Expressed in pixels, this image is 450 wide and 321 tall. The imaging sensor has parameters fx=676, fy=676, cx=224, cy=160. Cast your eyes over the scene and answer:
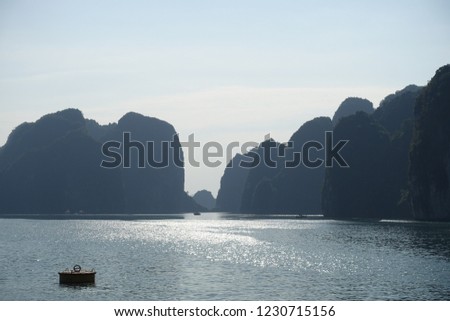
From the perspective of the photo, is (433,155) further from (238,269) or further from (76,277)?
(76,277)

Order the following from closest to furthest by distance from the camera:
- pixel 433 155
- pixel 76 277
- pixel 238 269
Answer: pixel 76 277 < pixel 238 269 < pixel 433 155

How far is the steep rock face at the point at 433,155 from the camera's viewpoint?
158 meters

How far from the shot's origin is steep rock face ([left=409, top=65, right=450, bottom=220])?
15800 centimetres

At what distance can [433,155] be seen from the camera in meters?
164

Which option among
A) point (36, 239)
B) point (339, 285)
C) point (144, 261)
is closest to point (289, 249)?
point (144, 261)

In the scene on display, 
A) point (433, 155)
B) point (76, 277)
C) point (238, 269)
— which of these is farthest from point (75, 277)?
point (433, 155)

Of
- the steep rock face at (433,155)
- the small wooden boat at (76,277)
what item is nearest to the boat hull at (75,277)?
the small wooden boat at (76,277)

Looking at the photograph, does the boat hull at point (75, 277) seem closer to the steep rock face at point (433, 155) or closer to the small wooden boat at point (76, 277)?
the small wooden boat at point (76, 277)

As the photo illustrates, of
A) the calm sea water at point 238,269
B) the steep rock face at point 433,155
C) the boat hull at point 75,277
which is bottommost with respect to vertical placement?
the calm sea water at point 238,269

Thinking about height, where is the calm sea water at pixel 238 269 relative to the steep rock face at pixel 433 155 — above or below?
below

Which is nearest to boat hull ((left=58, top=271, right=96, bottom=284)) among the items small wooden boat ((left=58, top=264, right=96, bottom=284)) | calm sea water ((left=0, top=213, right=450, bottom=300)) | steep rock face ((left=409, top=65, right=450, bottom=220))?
small wooden boat ((left=58, top=264, right=96, bottom=284))

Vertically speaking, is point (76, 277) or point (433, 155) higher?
point (433, 155)
